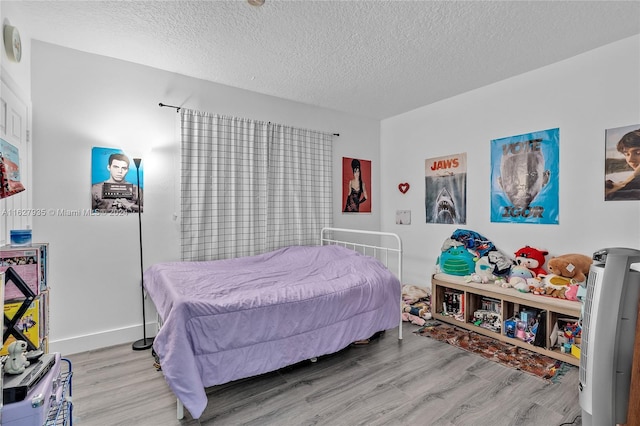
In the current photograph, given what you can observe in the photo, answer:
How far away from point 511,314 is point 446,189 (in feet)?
4.73

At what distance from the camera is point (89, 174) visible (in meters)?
2.57

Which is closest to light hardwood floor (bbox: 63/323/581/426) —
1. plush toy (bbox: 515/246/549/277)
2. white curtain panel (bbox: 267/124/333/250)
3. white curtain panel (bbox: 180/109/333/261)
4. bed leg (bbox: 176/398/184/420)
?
bed leg (bbox: 176/398/184/420)

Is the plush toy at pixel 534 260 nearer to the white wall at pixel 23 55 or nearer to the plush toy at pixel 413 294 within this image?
the plush toy at pixel 413 294

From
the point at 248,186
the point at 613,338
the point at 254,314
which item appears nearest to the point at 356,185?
the point at 248,186

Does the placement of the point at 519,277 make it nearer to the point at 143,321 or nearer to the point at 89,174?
the point at 143,321

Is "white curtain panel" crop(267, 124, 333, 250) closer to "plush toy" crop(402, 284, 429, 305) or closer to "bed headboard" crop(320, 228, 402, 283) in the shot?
"bed headboard" crop(320, 228, 402, 283)

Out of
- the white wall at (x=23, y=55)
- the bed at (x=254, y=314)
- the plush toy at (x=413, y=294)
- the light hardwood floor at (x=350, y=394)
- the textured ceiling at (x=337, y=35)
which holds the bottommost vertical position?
the light hardwood floor at (x=350, y=394)

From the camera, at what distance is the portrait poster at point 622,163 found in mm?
2285

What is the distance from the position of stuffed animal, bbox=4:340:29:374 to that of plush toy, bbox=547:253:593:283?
3.25 m

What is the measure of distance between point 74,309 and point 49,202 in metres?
0.88

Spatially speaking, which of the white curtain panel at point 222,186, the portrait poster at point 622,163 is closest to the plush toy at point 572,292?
the portrait poster at point 622,163

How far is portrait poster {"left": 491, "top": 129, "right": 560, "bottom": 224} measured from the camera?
2.72 meters

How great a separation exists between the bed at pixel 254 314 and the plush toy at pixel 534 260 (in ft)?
4.06

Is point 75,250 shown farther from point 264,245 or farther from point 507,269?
point 507,269
